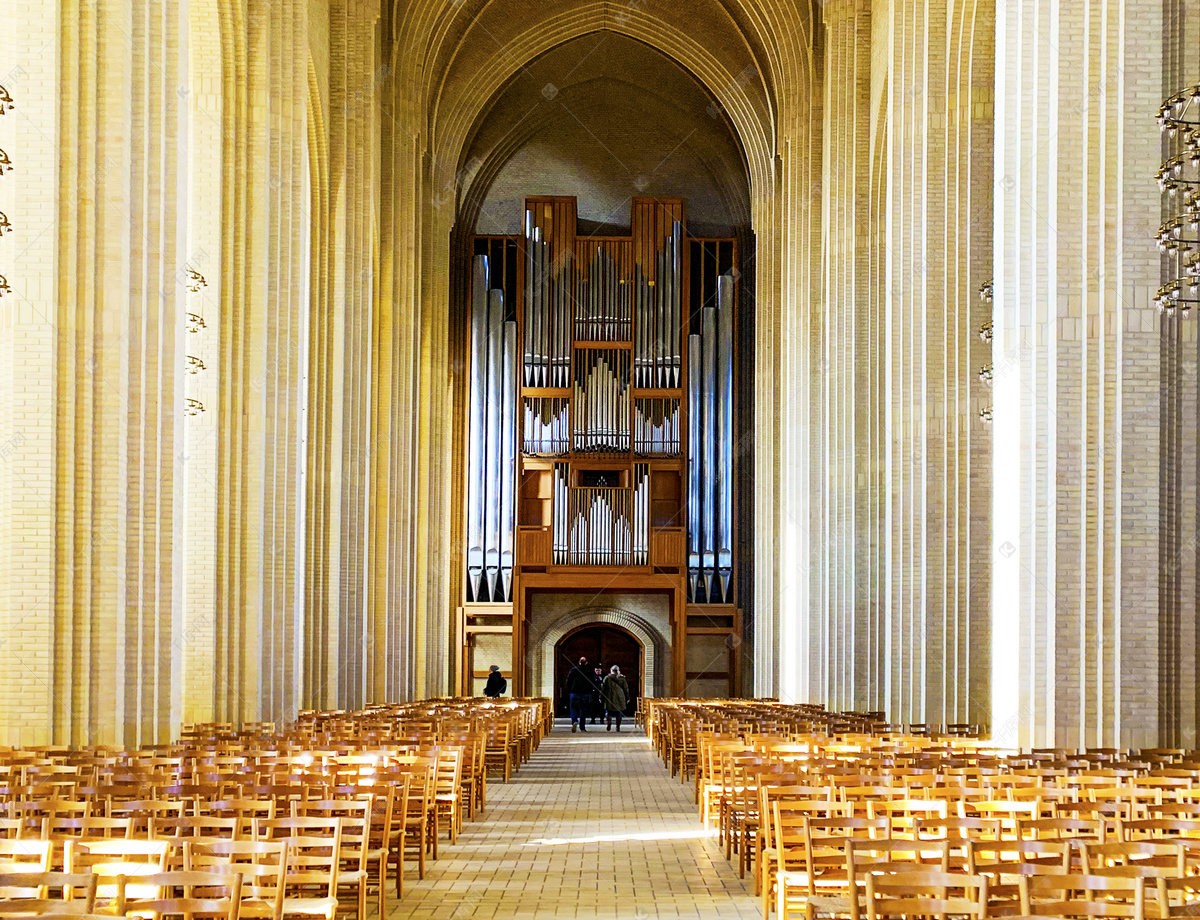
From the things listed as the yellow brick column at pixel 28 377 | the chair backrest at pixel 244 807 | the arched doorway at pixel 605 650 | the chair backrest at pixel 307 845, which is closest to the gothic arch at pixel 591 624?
the arched doorway at pixel 605 650

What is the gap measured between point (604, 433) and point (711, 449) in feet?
A: 9.44

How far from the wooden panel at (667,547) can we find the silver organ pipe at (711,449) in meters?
0.57

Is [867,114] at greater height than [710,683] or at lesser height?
greater

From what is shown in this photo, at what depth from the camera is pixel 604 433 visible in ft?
131

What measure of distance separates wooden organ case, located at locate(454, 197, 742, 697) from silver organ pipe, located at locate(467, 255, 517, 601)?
38 millimetres

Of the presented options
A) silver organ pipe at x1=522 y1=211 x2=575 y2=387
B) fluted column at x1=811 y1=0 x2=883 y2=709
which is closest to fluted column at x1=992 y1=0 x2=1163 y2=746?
fluted column at x1=811 y1=0 x2=883 y2=709

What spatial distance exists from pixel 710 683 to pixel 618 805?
24.3m

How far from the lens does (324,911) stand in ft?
20.7

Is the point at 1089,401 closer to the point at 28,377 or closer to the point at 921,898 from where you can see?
the point at 921,898

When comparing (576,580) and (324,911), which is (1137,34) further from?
(576,580)

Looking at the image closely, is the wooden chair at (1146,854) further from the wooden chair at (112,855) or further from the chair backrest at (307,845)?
the wooden chair at (112,855)

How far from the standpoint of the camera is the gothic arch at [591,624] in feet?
135

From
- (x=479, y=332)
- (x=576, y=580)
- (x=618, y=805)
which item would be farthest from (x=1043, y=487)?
(x=479, y=332)

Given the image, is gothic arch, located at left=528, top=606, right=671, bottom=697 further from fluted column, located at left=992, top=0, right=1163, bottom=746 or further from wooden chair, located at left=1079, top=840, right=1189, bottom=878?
wooden chair, located at left=1079, top=840, right=1189, bottom=878
